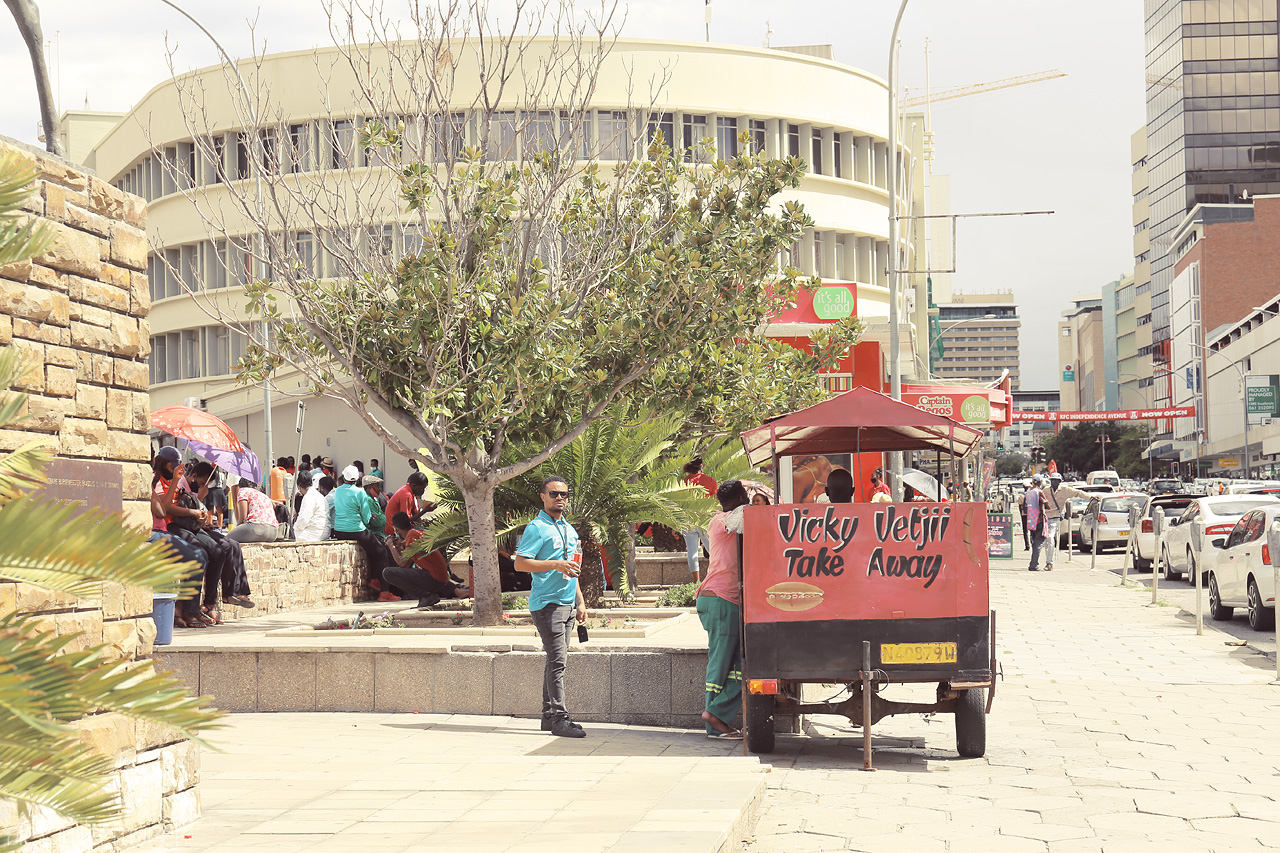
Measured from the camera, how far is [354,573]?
18188 millimetres

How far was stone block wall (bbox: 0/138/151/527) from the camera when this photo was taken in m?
5.51

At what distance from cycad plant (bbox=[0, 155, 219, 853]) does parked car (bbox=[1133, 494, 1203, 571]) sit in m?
26.6

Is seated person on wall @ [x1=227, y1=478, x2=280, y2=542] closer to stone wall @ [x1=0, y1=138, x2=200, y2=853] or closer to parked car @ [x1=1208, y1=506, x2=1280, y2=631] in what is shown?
stone wall @ [x1=0, y1=138, x2=200, y2=853]

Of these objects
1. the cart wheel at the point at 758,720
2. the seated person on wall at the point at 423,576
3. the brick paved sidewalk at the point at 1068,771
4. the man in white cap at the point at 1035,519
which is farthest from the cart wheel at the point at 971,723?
the man in white cap at the point at 1035,519

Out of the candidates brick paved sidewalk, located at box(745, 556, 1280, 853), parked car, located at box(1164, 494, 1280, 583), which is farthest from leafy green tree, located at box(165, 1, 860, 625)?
parked car, located at box(1164, 494, 1280, 583)

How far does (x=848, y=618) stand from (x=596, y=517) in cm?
631

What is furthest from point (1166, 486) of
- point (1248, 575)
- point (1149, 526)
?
point (1248, 575)

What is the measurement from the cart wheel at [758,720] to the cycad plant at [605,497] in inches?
213

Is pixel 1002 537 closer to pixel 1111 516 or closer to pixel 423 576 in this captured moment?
pixel 1111 516

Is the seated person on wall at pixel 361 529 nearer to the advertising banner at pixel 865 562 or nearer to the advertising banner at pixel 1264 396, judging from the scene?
the advertising banner at pixel 865 562

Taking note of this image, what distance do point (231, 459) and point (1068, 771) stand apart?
43.2 ft

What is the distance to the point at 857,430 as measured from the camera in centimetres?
1109

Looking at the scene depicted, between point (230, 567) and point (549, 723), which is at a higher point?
point (230, 567)

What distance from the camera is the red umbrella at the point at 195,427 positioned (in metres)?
17.6
